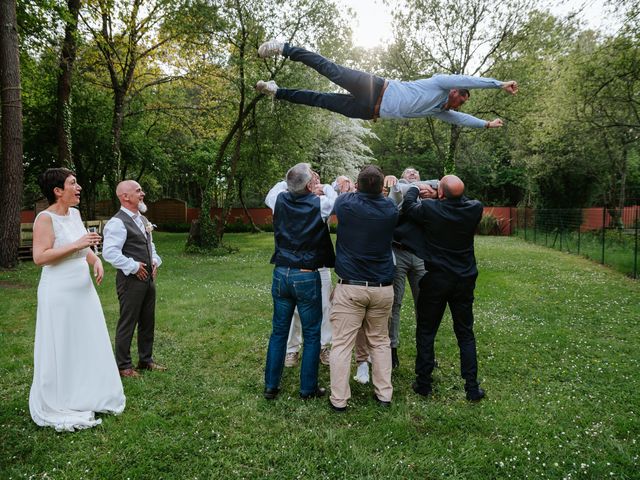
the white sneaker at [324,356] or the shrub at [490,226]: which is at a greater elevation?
the shrub at [490,226]

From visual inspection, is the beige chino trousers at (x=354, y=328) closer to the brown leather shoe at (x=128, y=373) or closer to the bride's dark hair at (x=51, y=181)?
the brown leather shoe at (x=128, y=373)

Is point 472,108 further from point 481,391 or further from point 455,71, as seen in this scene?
point 481,391

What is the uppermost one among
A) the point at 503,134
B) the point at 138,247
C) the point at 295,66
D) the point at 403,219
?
the point at 295,66

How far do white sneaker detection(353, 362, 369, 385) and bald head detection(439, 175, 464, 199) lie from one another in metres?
2.22

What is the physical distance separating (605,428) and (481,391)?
113 cm

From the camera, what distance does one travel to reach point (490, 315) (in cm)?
791

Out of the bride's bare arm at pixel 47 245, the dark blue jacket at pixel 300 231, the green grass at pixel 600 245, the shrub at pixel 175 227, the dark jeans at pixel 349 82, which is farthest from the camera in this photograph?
the shrub at pixel 175 227

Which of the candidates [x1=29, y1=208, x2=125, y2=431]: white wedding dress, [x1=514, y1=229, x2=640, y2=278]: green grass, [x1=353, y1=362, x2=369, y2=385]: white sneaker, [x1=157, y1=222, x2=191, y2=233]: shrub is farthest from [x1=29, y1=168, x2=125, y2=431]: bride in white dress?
[x1=157, y1=222, x2=191, y2=233]: shrub

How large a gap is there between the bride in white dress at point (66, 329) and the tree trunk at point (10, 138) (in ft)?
35.5

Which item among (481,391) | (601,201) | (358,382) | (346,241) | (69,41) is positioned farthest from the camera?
(601,201)

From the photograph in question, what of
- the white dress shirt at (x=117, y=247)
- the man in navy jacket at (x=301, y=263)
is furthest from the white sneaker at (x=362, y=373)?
the white dress shirt at (x=117, y=247)

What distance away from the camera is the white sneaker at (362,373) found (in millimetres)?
5004

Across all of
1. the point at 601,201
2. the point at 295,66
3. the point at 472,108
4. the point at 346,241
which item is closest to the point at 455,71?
the point at 472,108

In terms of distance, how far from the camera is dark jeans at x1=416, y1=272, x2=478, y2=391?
4473 mm
